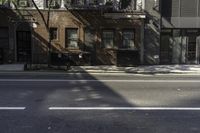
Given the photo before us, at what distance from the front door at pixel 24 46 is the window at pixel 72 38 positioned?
8.45 ft

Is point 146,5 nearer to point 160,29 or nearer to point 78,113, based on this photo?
point 160,29

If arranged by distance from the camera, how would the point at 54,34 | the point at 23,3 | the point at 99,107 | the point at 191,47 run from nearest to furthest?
the point at 99,107
the point at 23,3
the point at 54,34
the point at 191,47

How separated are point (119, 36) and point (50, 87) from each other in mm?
13809

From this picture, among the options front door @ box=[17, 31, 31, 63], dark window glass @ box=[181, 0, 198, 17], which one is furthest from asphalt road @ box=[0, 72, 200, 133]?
dark window glass @ box=[181, 0, 198, 17]

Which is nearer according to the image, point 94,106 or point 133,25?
point 94,106

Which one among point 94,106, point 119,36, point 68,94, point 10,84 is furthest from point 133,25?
point 94,106

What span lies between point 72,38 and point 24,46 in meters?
3.31

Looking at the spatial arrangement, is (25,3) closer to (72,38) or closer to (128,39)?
(72,38)

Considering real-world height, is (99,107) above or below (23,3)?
below

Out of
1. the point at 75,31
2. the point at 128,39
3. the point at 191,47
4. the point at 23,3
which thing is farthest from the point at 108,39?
the point at 23,3

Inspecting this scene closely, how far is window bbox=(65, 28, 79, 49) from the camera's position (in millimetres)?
27734

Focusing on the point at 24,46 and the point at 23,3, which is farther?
the point at 24,46

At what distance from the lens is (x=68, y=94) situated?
12.7 meters

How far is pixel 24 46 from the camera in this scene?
27812 mm
